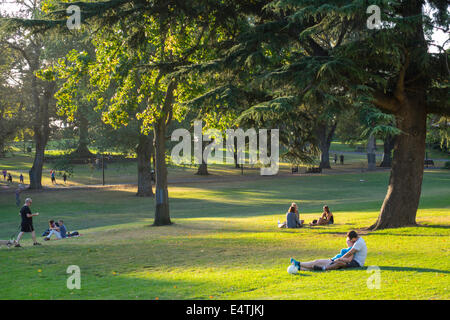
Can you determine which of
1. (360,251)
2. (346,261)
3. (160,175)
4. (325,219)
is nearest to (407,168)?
(325,219)

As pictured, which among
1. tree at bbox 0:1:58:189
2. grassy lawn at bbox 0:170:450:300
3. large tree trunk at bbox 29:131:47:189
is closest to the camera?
grassy lawn at bbox 0:170:450:300

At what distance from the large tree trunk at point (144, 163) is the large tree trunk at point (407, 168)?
25292 millimetres

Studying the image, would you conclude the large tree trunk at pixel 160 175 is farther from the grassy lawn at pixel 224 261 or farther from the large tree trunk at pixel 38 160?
the large tree trunk at pixel 38 160

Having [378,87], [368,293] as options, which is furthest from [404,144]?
[368,293]

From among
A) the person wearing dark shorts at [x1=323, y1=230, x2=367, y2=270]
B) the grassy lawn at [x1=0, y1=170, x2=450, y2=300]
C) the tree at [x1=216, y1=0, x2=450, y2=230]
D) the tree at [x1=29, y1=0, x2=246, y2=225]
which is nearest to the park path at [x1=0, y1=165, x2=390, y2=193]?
the grassy lawn at [x1=0, y1=170, x2=450, y2=300]

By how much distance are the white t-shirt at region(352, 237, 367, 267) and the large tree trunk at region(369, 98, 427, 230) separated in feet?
23.1

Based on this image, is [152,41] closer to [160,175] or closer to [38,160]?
[160,175]

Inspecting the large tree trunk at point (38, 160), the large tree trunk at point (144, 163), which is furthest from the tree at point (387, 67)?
the large tree trunk at point (38, 160)

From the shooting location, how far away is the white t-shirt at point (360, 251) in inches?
428

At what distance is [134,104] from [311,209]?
13801 millimetres

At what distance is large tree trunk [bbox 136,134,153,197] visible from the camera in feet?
132

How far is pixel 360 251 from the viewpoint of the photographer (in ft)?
35.9

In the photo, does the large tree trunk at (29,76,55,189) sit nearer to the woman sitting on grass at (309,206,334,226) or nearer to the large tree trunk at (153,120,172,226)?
the large tree trunk at (153,120,172,226)

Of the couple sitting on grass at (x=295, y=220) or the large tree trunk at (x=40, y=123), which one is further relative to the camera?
the large tree trunk at (x=40, y=123)
